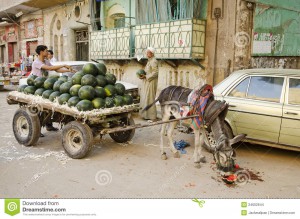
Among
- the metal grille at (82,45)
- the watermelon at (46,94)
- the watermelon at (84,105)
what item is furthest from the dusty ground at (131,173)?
the metal grille at (82,45)

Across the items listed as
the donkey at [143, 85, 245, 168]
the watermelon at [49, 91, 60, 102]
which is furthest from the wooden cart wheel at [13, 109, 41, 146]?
the donkey at [143, 85, 245, 168]

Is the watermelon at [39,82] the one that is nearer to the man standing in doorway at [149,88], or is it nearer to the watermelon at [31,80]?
the watermelon at [31,80]

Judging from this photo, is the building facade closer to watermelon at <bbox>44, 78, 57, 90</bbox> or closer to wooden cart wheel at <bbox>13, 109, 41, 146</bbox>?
watermelon at <bbox>44, 78, 57, 90</bbox>

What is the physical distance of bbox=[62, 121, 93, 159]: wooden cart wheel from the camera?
4809mm

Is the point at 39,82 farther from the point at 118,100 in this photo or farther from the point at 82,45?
the point at 82,45

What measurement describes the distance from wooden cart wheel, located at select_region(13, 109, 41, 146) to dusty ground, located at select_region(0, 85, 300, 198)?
165mm

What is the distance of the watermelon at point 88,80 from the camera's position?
16.0ft

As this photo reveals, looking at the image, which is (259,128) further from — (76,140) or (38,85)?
(38,85)

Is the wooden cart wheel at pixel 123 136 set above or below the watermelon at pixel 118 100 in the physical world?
below

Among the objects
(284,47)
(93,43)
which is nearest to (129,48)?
(93,43)

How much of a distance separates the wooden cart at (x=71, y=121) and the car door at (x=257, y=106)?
6.06 feet

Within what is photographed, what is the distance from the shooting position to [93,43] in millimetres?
12570

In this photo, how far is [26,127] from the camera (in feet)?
19.1

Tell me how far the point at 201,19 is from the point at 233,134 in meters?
4.70
